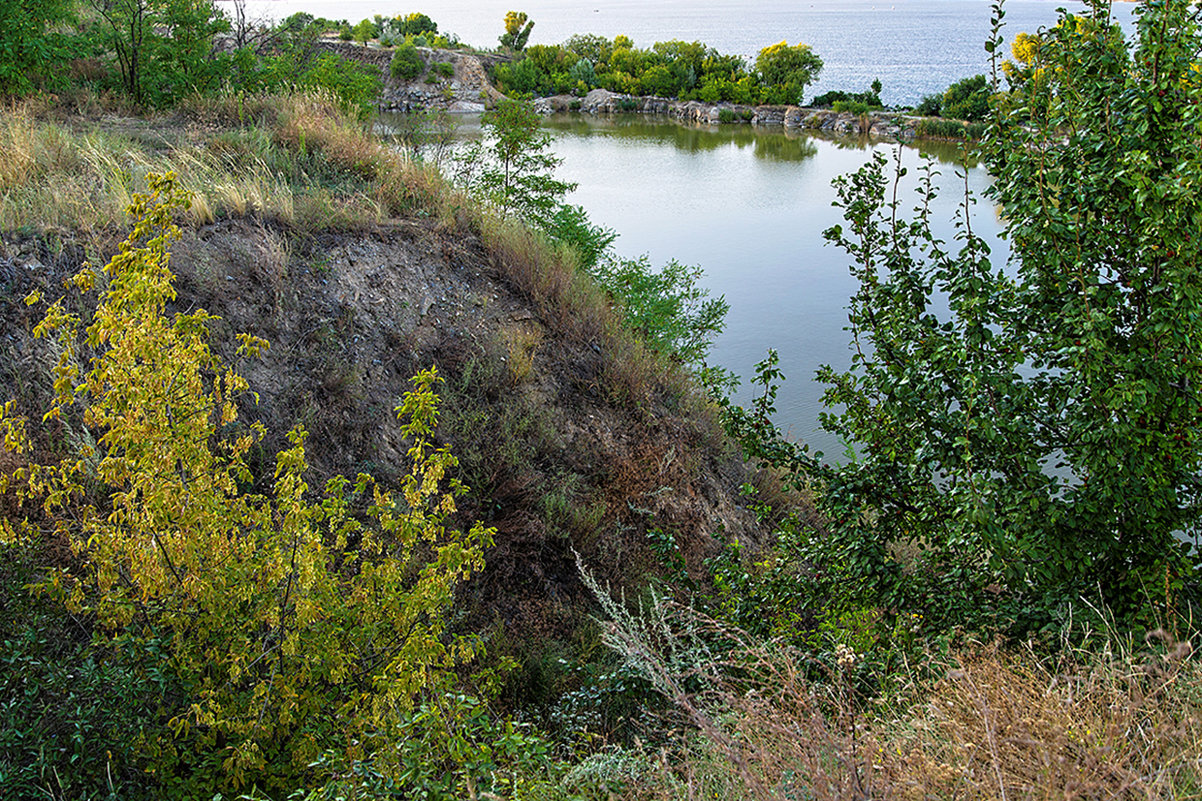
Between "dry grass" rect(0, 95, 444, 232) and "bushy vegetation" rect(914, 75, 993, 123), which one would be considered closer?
"dry grass" rect(0, 95, 444, 232)

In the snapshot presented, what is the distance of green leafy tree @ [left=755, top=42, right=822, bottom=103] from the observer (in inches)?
1656

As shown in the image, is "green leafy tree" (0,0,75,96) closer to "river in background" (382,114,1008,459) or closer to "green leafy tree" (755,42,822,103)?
"river in background" (382,114,1008,459)

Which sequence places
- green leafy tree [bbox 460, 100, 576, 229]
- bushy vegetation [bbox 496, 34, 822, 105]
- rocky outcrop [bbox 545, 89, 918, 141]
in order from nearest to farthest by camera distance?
green leafy tree [bbox 460, 100, 576, 229] → rocky outcrop [bbox 545, 89, 918, 141] → bushy vegetation [bbox 496, 34, 822, 105]

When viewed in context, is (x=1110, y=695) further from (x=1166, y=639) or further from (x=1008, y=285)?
(x=1008, y=285)

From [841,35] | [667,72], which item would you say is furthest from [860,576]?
[841,35]

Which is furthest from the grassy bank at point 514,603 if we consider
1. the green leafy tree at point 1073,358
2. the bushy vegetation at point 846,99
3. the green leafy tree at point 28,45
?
the bushy vegetation at point 846,99

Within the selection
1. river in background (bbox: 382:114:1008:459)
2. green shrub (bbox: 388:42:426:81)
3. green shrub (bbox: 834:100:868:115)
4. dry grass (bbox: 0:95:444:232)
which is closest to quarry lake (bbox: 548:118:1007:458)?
river in background (bbox: 382:114:1008:459)

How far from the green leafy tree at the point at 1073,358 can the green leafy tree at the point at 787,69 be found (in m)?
41.8

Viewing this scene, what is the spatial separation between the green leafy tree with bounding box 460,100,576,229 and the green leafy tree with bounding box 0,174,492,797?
29.2 ft

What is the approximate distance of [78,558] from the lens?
4.81 m

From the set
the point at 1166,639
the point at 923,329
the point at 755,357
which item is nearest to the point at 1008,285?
the point at 923,329

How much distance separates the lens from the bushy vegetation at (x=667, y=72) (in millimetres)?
42469

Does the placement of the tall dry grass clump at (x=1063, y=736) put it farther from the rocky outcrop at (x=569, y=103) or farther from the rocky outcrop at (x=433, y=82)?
the rocky outcrop at (x=433, y=82)

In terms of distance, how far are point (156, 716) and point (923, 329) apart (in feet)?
13.1
